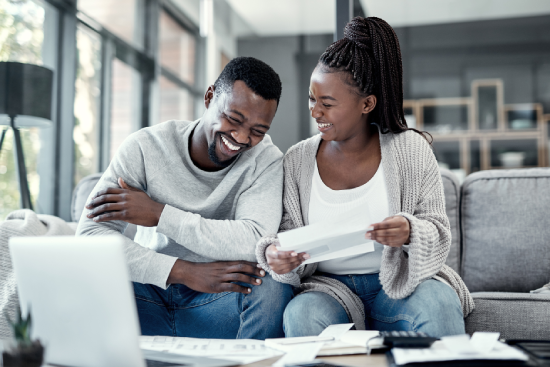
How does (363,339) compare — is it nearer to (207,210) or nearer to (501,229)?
(207,210)

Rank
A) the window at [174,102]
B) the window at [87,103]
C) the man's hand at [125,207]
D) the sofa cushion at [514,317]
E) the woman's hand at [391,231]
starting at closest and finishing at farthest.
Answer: the woman's hand at [391,231] → the man's hand at [125,207] → the sofa cushion at [514,317] → the window at [87,103] → the window at [174,102]

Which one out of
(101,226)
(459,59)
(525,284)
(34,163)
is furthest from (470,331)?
(459,59)

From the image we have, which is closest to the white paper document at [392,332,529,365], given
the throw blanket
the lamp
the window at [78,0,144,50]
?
the throw blanket

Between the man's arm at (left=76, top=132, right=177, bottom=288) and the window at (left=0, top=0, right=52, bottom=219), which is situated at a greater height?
the window at (left=0, top=0, right=52, bottom=219)

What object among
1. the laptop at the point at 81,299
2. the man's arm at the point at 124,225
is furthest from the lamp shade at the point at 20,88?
the laptop at the point at 81,299

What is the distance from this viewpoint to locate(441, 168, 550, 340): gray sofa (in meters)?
1.63

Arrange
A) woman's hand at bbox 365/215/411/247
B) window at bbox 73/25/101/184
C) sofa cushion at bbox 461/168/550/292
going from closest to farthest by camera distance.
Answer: woman's hand at bbox 365/215/411/247 < sofa cushion at bbox 461/168/550/292 < window at bbox 73/25/101/184

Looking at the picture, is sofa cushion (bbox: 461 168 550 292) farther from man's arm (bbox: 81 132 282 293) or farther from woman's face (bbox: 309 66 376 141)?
man's arm (bbox: 81 132 282 293)

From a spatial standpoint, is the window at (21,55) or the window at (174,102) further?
the window at (174,102)

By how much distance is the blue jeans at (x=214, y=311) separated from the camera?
1.24m

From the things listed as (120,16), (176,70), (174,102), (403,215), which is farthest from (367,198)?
(176,70)

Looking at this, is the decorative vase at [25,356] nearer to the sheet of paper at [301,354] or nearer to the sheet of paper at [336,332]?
the sheet of paper at [301,354]

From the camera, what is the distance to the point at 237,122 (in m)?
1.34

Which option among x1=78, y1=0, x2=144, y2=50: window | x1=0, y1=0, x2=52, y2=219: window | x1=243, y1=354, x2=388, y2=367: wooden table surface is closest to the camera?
x1=243, y1=354, x2=388, y2=367: wooden table surface
